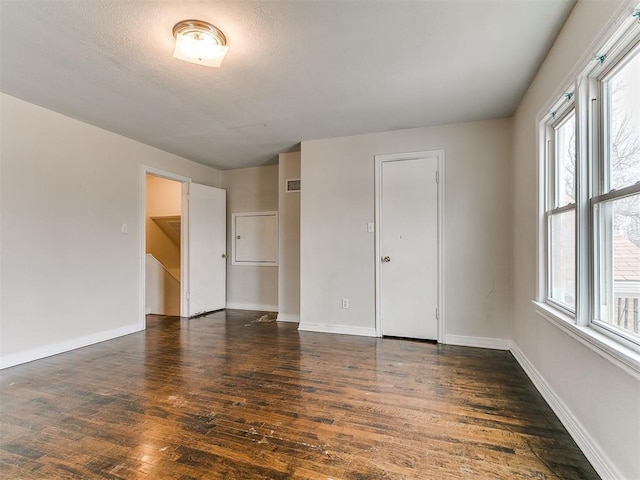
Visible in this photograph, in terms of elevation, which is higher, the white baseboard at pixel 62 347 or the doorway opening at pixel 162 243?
the doorway opening at pixel 162 243

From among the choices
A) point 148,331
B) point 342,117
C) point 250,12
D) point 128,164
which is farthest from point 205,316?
point 250,12

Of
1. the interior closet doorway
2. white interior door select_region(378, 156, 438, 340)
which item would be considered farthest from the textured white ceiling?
the interior closet doorway

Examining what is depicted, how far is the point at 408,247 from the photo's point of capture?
11.9 ft

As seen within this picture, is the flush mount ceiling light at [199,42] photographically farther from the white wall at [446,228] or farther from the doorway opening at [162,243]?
the doorway opening at [162,243]

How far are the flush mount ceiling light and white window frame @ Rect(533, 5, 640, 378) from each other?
2045mm

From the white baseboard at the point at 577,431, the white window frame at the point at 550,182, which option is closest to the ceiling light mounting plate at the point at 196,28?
the white window frame at the point at 550,182

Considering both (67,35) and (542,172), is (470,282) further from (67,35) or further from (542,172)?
(67,35)

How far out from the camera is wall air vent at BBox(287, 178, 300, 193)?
4528 millimetres

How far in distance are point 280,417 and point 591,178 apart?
2.23 metres

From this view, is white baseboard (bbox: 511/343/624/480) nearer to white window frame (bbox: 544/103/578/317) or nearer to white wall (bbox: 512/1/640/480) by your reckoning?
white wall (bbox: 512/1/640/480)

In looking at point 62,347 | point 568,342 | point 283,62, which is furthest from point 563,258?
point 62,347

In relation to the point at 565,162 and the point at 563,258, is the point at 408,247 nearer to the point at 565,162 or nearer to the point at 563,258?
the point at 563,258

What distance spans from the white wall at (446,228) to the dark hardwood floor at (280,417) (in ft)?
1.81

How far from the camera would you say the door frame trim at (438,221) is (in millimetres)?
3504
